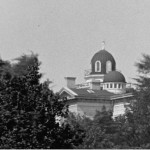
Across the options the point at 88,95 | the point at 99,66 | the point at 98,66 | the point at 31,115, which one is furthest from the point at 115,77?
the point at 31,115

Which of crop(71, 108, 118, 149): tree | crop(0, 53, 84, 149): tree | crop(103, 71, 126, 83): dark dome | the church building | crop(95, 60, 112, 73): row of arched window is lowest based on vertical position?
crop(0, 53, 84, 149): tree

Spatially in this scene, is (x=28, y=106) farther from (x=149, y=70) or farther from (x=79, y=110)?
(x=79, y=110)

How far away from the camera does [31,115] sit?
104 ft

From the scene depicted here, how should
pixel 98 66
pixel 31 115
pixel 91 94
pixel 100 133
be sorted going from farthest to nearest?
pixel 98 66 < pixel 91 94 < pixel 100 133 < pixel 31 115

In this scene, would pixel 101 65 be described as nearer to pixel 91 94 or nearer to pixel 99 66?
pixel 99 66

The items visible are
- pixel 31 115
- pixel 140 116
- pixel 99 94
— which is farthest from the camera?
pixel 99 94

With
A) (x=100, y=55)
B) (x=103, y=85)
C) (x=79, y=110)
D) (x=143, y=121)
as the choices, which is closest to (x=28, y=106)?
(x=143, y=121)

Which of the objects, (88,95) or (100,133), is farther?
(88,95)

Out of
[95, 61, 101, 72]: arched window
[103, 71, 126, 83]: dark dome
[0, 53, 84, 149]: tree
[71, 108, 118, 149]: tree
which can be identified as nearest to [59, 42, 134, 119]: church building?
[103, 71, 126, 83]: dark dome

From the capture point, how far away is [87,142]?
65.0 meters

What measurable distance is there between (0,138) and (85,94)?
3608 inches

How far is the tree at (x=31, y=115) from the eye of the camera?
3070cm

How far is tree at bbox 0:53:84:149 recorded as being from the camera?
101 ft

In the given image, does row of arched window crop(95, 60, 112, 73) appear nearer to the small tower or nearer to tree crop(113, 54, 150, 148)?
the small tower
